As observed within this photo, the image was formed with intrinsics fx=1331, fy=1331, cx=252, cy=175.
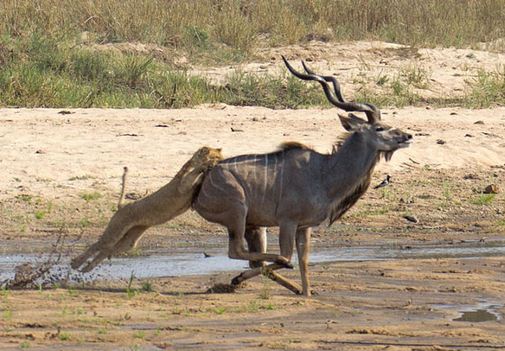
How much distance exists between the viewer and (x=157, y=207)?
947cm

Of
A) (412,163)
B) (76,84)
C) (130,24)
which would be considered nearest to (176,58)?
(130,24)

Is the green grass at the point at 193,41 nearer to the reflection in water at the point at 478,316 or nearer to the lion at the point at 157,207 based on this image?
the lion at the point at 157,207

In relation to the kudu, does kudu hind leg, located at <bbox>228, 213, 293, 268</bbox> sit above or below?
below

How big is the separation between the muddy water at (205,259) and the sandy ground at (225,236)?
0.27 metres

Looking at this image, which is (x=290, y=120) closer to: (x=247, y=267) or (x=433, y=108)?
(x=433, y=108)

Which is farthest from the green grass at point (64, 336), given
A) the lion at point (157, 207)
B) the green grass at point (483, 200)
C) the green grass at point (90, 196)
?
the green grass at point (483, 200)

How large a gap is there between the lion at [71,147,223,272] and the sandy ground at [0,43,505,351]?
0.25m

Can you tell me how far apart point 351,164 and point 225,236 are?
2623 mm

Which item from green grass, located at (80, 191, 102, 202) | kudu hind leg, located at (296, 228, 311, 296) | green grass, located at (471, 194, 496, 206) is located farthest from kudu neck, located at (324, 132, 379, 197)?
green grass, located at (471, 194, 496, 206)

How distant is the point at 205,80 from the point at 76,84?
5.58ft

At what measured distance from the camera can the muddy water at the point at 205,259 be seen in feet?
33.5

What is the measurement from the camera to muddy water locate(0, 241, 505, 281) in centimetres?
1021

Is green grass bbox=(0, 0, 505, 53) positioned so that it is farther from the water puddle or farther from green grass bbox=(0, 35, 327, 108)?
the water puddle

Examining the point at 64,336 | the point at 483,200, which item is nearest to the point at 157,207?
the point at 64,336
